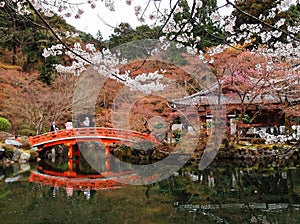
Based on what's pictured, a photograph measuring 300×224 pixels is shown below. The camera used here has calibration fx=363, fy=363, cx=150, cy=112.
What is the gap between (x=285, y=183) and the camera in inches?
279

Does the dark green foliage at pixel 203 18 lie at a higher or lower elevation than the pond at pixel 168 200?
higher

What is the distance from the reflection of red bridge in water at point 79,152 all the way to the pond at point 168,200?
19 cm

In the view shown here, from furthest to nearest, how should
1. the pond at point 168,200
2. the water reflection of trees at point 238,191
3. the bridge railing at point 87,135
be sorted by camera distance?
1. the bridge railing at point 87,135
2. the water reflection of trees at point 238,191
3. the pond at point 168,200

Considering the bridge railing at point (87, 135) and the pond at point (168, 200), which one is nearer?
the pond at point (168, 200)

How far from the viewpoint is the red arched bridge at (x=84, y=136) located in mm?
12273

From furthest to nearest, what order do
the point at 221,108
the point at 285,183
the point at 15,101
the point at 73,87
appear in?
the point at 73,87
the point at 15,101
the point at 221,108
the point at 285,183

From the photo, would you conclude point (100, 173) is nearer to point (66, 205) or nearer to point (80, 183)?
point (80, 183)

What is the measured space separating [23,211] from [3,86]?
382 inches

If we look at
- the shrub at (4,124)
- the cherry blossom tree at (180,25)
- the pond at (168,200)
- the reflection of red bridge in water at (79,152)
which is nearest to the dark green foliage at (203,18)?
the cherry blossom tree at (180,25)

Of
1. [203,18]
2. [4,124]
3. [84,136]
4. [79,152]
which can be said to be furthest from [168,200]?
[4,124]

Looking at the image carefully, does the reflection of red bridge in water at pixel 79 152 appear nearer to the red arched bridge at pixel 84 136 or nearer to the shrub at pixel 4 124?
the red arched bridge at pixel 84 136

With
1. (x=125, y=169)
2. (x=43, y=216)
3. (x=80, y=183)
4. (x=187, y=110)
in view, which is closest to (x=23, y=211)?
(x=43, y=216)

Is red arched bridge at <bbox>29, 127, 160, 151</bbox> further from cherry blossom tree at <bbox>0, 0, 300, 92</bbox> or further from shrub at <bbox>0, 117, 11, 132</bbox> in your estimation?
cherry blossom tree at <bbox>0, 0, 300, 92</bbox>

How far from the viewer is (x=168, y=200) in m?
6.02
